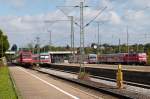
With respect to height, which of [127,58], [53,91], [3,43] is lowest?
[53,91]

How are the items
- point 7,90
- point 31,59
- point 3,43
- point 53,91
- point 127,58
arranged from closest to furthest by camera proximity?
1. point 7,90
2. point 53,91
3. point 31,59
4. point 127,58
5. point 3,43

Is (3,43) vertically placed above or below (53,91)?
above

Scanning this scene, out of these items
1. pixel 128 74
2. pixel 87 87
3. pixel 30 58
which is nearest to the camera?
pixel 87 87

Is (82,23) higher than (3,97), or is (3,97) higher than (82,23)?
(82,23)

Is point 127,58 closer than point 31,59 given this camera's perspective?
No

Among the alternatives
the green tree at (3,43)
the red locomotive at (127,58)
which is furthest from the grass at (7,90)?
the green tree at (3,43)

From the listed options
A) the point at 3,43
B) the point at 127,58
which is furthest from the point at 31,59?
the point at 3,43

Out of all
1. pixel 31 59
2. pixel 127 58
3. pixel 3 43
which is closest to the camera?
pixel 31 59

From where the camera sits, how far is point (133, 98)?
808 inches

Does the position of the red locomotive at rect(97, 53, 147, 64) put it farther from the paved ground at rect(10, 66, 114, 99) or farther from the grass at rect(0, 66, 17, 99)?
the grass at rect(0, 66, 17, 99)

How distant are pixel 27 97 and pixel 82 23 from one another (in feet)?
54.4

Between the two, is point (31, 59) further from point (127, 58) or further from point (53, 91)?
point (53, 91)

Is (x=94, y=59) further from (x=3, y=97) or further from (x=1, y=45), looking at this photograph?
(x=3, y=97)

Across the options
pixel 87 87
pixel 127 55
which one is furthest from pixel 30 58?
pixel 87 87
